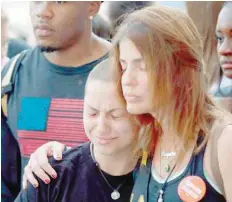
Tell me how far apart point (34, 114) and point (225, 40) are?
30 centimetres

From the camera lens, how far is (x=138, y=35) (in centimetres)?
60

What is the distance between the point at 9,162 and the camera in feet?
2.86

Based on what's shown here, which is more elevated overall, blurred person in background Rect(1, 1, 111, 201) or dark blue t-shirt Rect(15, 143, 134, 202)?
blurred person in background Rect(1, 1, 111, 201)

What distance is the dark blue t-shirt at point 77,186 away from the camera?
67 centimetres

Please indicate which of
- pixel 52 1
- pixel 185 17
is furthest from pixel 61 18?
pixel 185 17

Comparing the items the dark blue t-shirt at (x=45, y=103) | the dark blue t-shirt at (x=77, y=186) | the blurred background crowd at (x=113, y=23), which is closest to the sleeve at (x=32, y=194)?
the dark blue t-shirt at (x=77, y=186)

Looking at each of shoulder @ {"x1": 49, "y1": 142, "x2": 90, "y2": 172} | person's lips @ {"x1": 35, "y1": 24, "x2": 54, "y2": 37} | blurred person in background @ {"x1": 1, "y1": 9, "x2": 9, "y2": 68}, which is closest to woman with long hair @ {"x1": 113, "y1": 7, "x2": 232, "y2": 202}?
shoulder @ {"x1": 49, "y1": 142, "x2": 90, "y2": 172}

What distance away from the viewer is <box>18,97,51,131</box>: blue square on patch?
2.68 feet

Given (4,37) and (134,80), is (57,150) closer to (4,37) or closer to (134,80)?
(134,80)

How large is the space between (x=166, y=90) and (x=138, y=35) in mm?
69

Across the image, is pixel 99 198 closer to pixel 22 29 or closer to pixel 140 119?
pixel 140 119

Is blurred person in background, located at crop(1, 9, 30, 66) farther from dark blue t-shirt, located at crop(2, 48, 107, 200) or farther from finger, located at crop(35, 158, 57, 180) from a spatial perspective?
finger, located at crop(35, 158, 57, 180)

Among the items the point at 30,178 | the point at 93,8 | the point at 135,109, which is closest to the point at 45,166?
the point at 30,178

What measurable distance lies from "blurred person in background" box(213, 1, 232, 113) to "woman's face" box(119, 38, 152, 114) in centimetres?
16
